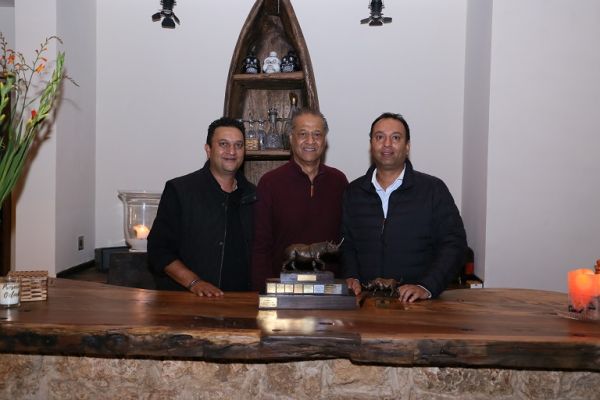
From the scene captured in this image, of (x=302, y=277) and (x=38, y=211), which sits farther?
(x=38, y=211)

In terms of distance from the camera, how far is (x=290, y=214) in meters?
2.74

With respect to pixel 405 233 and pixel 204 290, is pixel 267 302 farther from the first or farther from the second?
pixel 405 233

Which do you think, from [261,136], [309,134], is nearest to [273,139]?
[261,136]

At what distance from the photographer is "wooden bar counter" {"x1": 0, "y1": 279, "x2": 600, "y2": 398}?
5.59 ft

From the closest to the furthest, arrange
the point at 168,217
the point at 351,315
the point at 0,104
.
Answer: the point at 0,104 → the point at 351,315 → the point at 168,217

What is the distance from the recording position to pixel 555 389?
6.15 ft

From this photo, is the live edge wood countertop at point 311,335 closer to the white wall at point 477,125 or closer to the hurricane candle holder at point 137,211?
the white wall at point 477,125

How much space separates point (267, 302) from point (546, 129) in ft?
7.48

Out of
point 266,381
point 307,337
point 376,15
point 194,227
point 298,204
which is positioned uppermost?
point 376,15

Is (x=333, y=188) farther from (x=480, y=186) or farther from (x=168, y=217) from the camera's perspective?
(x=480, y=186)

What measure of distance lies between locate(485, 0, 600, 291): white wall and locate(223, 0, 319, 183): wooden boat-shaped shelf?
1.14 m

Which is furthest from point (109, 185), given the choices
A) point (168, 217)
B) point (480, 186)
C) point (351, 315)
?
point (351, 315)

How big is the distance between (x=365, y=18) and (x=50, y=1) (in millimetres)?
1990

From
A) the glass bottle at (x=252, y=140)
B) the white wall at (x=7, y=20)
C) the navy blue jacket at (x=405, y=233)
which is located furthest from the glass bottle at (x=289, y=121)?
the white wall at (x=7, y=20)
